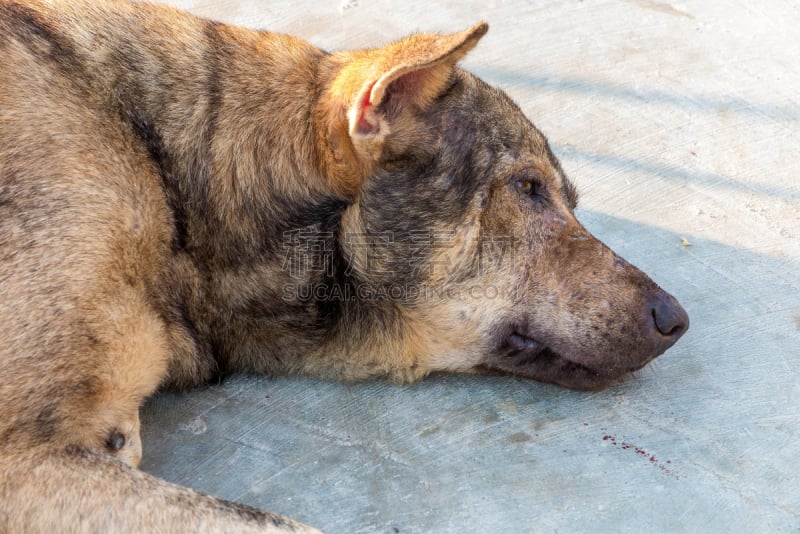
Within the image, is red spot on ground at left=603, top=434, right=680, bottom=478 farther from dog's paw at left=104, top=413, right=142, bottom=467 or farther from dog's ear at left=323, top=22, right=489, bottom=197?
dog's paw at left=104, top=413, right=142, bottom=467

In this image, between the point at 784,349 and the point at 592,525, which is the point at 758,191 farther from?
the point at 592,525

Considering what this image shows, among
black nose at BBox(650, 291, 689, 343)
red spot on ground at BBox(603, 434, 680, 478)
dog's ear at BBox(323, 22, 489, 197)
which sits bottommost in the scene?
red spot on ground at BBox(603, 434, 680, 478)

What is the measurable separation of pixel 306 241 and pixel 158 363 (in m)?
0.61

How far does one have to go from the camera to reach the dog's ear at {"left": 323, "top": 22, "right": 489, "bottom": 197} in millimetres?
2783

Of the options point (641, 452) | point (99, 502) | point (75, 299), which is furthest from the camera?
point (641, 452)

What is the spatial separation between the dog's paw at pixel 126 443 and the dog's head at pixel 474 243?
86 centimetres

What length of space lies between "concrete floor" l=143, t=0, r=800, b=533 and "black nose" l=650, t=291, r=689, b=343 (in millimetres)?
277

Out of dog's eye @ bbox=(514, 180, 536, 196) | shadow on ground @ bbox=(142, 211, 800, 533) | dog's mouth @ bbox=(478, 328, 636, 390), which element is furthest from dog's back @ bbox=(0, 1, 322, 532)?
dog's eye @ bbox=(514, 180, 536, 196)

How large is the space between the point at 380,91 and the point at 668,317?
1.22 metres

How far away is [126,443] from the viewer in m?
2.81

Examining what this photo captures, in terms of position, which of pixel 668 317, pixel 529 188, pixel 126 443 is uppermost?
pixel 529 188

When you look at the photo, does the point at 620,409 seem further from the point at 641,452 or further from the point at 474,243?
the point at 474,243

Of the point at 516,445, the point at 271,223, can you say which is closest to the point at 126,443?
the point at 271,223

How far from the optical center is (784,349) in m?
3.47
